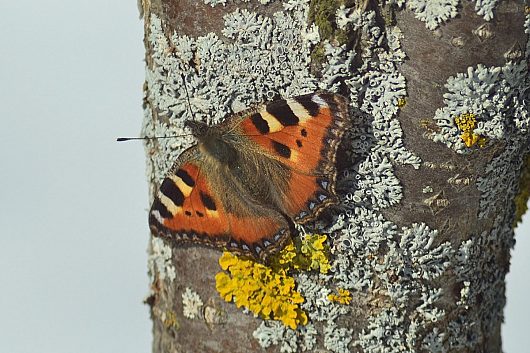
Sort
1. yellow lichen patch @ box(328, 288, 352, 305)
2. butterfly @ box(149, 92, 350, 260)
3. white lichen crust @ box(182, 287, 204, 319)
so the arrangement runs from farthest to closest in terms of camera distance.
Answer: white lichen crust @ box(182, 287, 204, 319) → yellow lichen patch @ box(328, 288, 352, 305) → butterfly @ box(149, 92, 350, 260)

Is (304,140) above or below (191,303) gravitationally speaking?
above

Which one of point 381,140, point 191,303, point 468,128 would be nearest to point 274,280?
point 191,303

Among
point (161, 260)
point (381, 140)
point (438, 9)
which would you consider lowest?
point (161, 260)

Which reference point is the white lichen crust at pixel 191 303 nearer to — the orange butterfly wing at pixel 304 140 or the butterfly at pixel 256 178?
the butterfly at pixel 256 178

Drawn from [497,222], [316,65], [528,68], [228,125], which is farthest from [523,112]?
[228,125]

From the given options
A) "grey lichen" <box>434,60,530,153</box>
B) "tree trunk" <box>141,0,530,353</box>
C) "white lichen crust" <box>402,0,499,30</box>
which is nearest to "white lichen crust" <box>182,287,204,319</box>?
"tree trunk" <box>141,0,530,353</box>

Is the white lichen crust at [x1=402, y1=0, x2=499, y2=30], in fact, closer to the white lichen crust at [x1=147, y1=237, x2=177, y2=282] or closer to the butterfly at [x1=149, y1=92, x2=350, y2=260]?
the butterfly at [x1=149, y1=92, x2=350, y2=260]

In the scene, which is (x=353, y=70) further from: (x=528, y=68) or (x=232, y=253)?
(x=232, y=253)

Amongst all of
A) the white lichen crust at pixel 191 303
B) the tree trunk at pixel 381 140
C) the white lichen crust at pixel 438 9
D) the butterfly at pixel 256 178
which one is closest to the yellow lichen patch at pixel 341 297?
the tree trunk at pixel 381 140

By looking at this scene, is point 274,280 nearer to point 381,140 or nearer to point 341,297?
point 341,297
